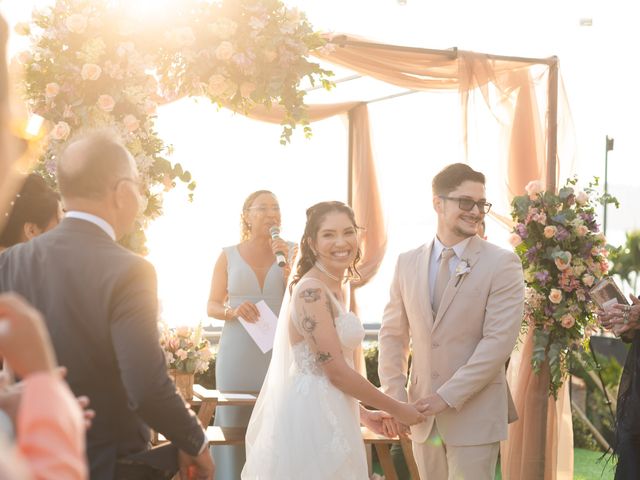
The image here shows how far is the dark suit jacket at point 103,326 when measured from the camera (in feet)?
8.63

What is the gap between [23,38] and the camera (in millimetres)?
4922

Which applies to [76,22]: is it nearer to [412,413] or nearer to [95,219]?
[95,219]

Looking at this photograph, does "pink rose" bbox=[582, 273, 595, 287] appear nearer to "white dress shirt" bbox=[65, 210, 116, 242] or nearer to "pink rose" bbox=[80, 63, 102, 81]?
"pink rose" bbox=[80, 63, 102, 81]

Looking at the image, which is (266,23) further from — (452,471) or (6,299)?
(6,299)

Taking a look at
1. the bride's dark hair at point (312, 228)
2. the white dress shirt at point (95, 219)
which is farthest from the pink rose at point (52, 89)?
the white dress shirt at point (95, 219)

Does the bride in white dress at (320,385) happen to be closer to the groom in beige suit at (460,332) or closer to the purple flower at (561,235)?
the groom in beige suit at (460,332)

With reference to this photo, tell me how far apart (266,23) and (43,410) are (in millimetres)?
4248

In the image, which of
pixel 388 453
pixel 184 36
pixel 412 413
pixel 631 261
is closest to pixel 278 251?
pixel 388 453

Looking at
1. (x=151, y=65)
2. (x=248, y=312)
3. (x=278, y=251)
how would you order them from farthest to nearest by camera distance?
(x=248, y=312), (x=278, y=251), (x=151, y=65)

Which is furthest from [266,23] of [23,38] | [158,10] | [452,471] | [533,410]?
[533,410]

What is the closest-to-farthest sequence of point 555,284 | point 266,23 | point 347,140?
point 266,23, point 555,284, point 347,140

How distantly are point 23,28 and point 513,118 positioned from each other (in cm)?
388

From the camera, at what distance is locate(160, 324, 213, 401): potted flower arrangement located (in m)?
6.04

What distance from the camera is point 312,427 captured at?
4.30 metres
